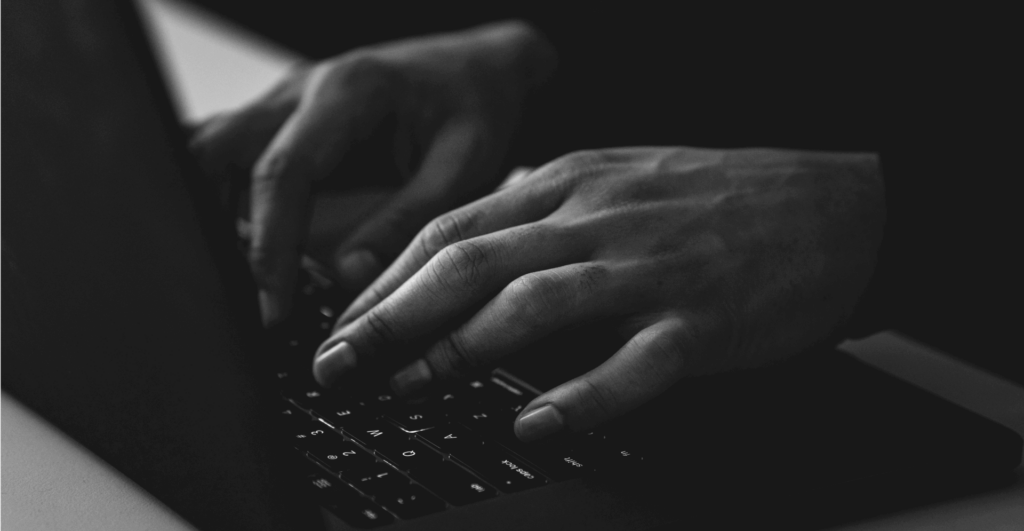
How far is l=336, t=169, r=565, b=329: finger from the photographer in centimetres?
60

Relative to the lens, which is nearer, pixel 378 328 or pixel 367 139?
pixel 378 328

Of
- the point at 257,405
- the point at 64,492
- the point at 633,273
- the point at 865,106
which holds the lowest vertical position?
the point at 64,492

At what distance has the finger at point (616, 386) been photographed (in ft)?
1.55

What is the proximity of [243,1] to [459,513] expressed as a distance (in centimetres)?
191

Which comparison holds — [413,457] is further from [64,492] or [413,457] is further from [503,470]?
[64,492]

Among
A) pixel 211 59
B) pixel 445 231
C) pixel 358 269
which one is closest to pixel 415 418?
pixel 445 231

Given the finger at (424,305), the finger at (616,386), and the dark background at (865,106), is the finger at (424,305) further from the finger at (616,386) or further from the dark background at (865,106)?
the dark background at (865,106)

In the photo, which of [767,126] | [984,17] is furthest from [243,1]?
[984,17]

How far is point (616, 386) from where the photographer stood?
0.50m

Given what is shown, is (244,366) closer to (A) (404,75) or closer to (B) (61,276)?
(B) (61,276)

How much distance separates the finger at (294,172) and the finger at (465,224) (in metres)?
0.10

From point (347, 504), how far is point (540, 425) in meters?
0.11

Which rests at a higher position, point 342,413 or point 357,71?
point 357,71

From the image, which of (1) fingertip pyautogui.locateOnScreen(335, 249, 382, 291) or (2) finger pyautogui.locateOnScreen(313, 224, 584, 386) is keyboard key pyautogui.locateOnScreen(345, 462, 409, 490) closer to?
(2) finger pyautogui.locateOnScreen(313, 224, 584, 386)
